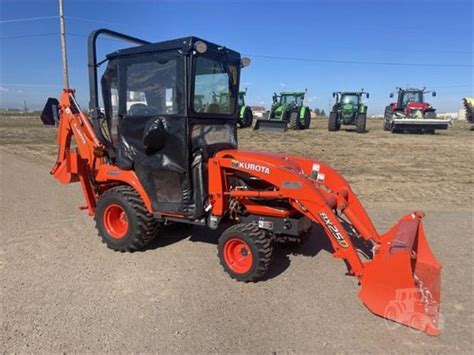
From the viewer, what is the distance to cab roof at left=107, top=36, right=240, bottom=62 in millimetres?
4264

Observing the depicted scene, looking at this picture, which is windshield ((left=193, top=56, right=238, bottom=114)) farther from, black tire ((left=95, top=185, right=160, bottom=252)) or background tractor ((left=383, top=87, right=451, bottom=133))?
background tractor ((left=383, top=87, right=451, bottom=133))

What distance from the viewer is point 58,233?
5723mm

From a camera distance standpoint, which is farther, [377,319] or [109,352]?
[377,319]

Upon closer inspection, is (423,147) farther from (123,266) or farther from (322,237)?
(123,266)

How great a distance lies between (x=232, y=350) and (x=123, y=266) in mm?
1992

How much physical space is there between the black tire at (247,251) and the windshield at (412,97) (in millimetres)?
24008

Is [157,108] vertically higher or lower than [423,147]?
higher

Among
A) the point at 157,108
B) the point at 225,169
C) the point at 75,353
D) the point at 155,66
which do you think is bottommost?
the point at 75,353

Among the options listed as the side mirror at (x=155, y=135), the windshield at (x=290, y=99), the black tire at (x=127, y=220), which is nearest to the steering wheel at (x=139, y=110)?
the side mirror at (x=155, y=135)

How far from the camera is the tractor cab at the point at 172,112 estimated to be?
4.43m

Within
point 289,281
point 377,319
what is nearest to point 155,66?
point 289,281

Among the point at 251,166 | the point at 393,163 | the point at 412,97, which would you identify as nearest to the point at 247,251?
the point at 251,166

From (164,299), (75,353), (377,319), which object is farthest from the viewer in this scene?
(164,299)

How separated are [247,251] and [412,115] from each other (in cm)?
2230
